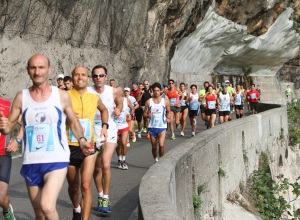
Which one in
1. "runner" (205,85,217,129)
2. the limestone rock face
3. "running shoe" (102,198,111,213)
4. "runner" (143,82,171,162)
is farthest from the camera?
"runner" (205,85,217,129)

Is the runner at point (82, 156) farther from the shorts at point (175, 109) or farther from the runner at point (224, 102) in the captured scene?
the runner at point (224, 102)

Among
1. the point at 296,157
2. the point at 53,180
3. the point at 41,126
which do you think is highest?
the point at 41,126

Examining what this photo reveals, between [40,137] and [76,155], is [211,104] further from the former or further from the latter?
[40,137]

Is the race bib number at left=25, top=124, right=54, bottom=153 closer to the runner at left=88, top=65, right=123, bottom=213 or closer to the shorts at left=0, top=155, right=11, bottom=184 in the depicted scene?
the shorts at left=0, top=155, right=11, bottom=184

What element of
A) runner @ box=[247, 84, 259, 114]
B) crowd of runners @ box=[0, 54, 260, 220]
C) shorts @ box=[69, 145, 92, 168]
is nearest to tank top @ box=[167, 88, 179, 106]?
runner @ box=[247, 84, 259, 114]

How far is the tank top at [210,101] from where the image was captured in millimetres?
17844

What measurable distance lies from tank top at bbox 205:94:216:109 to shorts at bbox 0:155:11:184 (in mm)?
12230

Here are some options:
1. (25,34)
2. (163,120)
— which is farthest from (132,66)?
(163,120)

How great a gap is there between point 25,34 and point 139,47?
8.83 m

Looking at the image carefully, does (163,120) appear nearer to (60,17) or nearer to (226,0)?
(60,17)

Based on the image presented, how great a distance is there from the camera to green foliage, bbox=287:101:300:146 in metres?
21.2

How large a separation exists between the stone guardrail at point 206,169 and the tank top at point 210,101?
7.31 feet

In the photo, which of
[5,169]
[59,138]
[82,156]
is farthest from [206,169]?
[59,138]

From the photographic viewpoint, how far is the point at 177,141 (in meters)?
16.4
